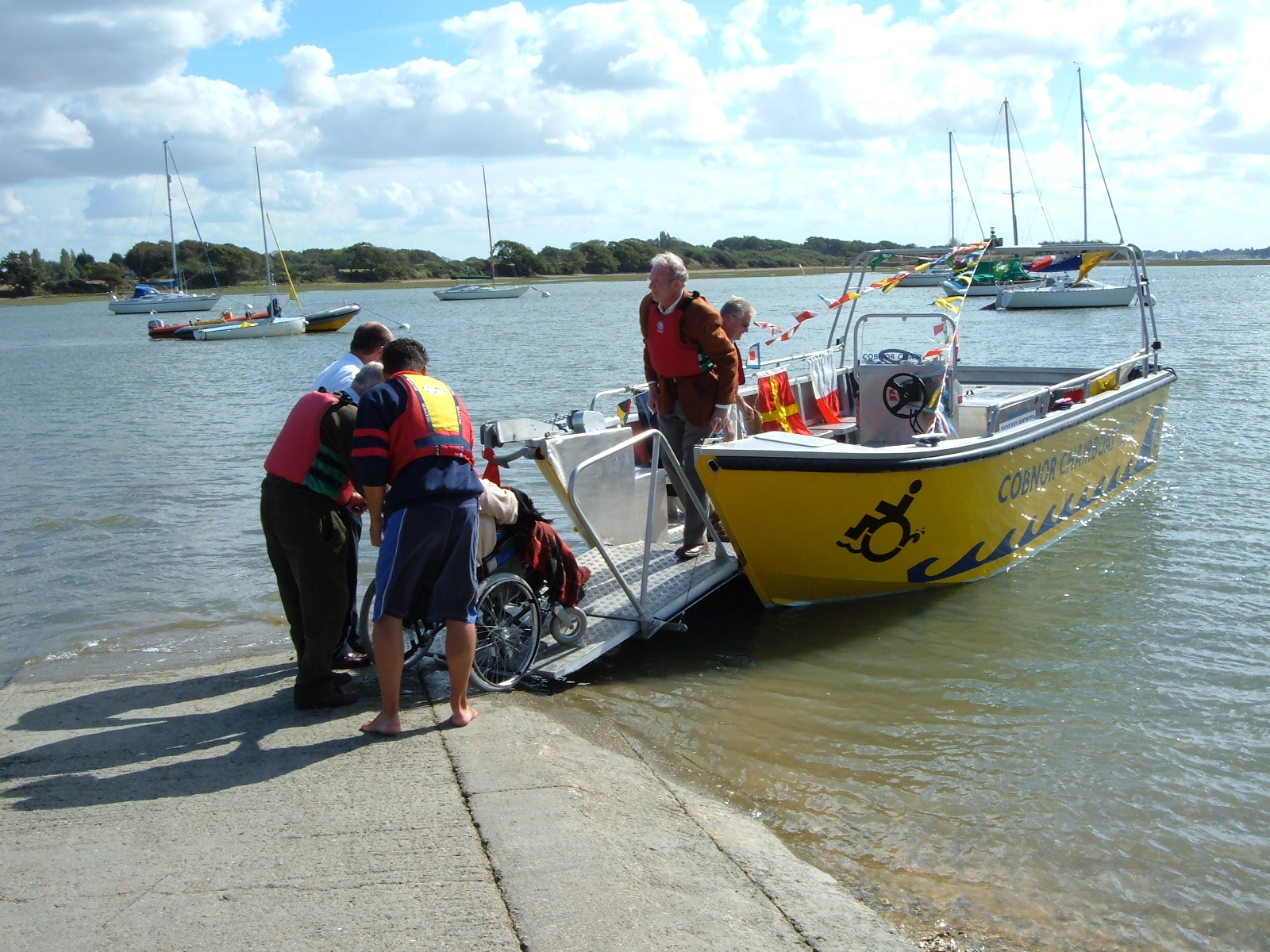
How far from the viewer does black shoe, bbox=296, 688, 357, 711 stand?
489 cm

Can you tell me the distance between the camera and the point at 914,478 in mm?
6746

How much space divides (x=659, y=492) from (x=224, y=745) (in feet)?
11.9

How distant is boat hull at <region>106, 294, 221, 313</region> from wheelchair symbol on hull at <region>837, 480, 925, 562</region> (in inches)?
2837

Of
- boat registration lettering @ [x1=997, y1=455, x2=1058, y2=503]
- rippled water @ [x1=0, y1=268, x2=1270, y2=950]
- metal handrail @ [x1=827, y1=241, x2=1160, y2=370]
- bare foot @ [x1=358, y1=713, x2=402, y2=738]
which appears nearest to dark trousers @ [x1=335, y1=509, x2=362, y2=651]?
bare foot @ [x1=358, y1=713, x2=402, y2=738]

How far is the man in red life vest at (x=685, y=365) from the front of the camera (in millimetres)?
6500

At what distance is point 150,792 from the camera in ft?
13.2

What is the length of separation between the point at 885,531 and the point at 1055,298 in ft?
148

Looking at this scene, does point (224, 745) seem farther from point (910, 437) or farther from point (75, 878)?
point (910, 437)

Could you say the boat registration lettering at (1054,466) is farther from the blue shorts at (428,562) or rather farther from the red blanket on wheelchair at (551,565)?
the blue shorts at (428,562)

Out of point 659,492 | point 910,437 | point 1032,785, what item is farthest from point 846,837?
point 910,437

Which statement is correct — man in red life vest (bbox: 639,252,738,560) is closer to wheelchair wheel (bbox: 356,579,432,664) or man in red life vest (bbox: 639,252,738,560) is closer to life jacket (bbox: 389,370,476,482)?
wheelchair wheel (bbox: 356,579,432,664)

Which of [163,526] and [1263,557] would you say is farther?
[163,526]

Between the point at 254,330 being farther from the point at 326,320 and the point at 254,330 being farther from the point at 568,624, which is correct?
the point at 568,624

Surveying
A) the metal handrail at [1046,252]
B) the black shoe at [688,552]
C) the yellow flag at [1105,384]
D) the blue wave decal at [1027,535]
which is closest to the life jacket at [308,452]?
the black shoe at [688,552]
